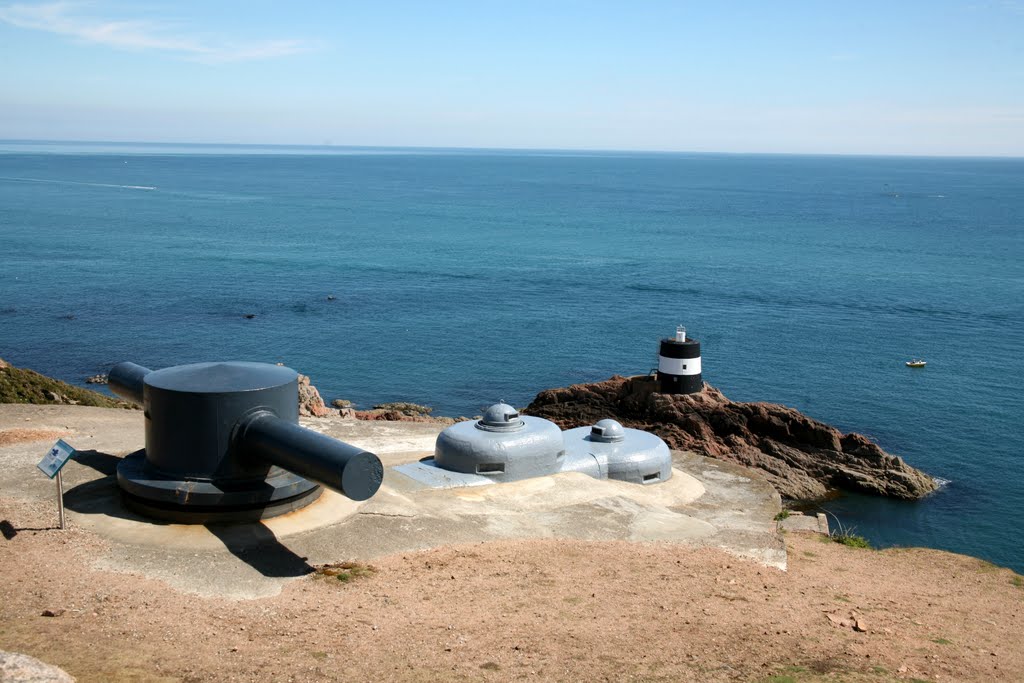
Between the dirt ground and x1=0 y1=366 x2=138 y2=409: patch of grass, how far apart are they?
16.3 meters

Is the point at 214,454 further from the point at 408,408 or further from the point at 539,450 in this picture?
the point at 408,408

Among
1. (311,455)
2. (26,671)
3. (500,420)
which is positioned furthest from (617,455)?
(26,671)

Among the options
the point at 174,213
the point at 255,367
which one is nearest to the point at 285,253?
the point at 174,213

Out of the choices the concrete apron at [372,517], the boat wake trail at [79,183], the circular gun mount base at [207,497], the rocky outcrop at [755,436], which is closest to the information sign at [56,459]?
the concrete apron at [372,517]

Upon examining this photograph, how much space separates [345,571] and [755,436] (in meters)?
23.6

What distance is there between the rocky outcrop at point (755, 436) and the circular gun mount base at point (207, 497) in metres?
19.2

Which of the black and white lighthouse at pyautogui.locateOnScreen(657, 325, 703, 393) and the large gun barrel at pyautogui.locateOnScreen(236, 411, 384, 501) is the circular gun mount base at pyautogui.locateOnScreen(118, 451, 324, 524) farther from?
the black and white lighthouse at pyautogui.locateOnScreen(657, 325, 703, 393)

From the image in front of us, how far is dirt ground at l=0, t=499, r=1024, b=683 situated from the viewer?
41.2 feet

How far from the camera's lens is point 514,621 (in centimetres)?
1416

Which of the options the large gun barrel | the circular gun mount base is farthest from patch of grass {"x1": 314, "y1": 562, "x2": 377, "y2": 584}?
the circular gun mount base

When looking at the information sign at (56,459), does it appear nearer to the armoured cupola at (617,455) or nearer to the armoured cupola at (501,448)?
the armoured cupola at (501,448)

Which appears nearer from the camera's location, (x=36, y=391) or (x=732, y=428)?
(x=36, y=391)

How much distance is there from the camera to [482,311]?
69.1 meters

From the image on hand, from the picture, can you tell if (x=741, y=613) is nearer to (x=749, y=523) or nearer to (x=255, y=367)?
(x=749, y=523)
